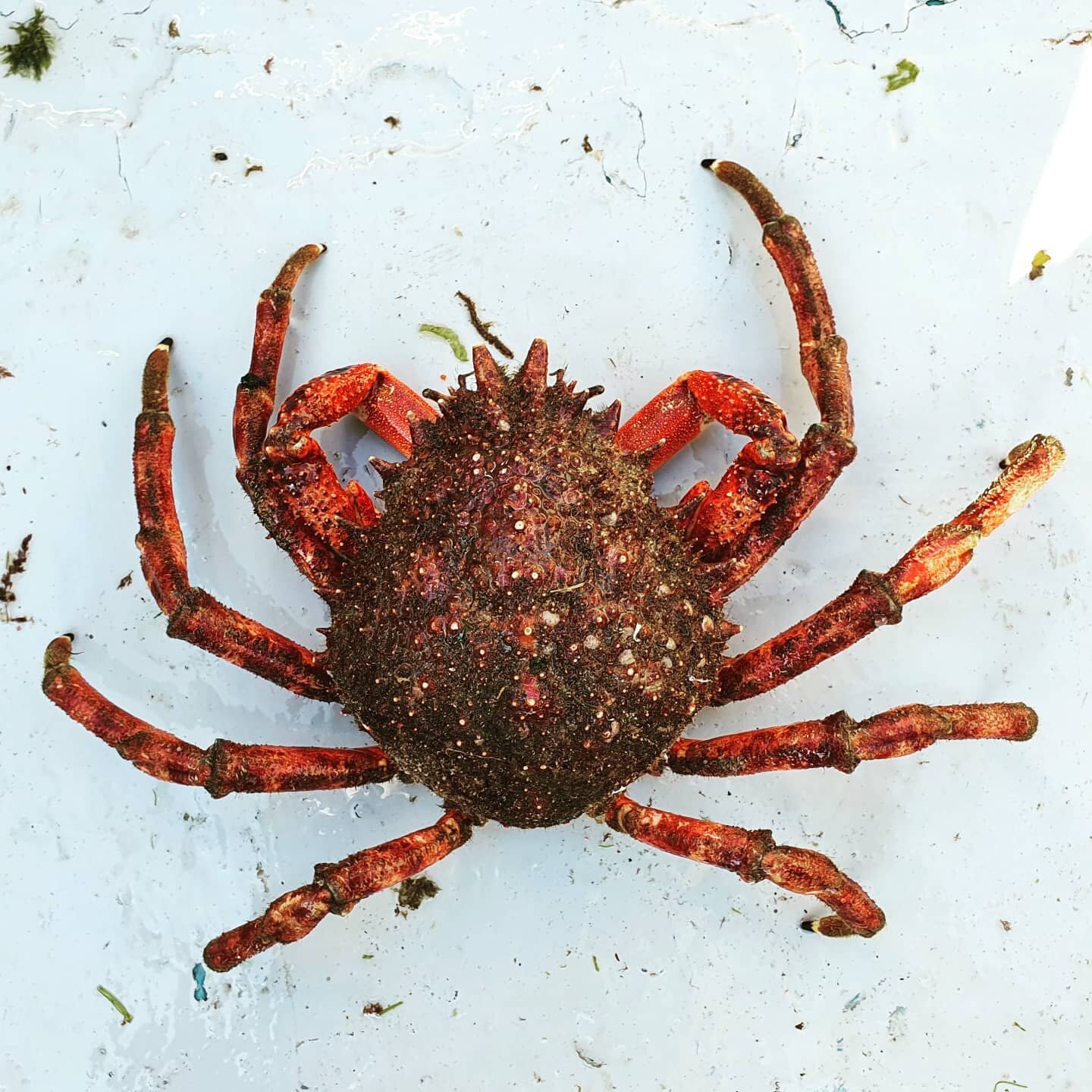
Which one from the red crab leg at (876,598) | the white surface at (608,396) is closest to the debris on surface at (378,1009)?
the white surface at (608,396)

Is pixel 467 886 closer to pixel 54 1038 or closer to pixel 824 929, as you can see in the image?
pixel 824 929

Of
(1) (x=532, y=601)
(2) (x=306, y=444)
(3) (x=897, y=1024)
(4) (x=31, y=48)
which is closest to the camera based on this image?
(1) (x=532, y=601)

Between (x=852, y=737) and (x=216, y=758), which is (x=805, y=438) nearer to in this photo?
(x=852, y=737)

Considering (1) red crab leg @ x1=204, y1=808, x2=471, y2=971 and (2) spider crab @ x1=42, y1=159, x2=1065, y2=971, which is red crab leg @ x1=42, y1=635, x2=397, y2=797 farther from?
(1) red crab leg @ x1=204, y1=808, x2=471, y2=971

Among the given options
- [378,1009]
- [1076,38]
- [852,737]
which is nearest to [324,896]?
[378,1009]

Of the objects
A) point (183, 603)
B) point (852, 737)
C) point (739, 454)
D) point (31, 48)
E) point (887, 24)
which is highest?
point (31, 48)

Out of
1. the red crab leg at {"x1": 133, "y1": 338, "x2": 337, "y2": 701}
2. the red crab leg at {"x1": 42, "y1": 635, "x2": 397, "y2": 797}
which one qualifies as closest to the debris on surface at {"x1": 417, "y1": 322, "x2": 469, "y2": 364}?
the red crab leg at {"x1": 133, "y1": 338, "x2": 337, "y2": 701}

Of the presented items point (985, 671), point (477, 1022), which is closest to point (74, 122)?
point (477, 1022)
